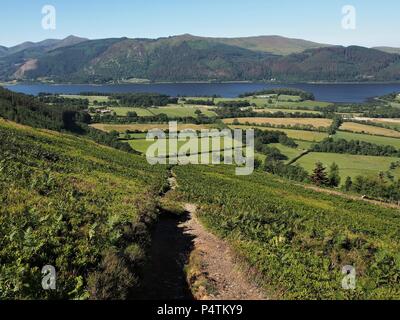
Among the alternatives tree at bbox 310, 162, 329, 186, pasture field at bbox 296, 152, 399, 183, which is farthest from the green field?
tree at bbox 310, 162, 329, 186

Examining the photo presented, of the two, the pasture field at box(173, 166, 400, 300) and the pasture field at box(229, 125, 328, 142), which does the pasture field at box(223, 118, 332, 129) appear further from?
the pasture field at box(173, 166, 400, 300)

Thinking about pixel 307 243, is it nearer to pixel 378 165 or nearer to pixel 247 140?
pixel 378 165

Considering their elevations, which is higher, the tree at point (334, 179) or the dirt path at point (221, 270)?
the dirt path at point (221, 270)

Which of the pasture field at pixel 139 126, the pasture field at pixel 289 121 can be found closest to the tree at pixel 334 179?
the pasture field at pixel 139 126

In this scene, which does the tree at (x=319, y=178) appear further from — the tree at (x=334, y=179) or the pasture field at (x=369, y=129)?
the pasture field at (x=369, y=129)

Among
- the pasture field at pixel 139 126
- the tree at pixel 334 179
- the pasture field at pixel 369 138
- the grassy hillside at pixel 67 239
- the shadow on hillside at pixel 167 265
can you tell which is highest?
the grassy hillside at pixel 67 239

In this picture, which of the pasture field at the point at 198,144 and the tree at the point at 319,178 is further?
the pasture field at the point at 198,144

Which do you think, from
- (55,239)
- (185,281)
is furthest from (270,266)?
(55,239)
